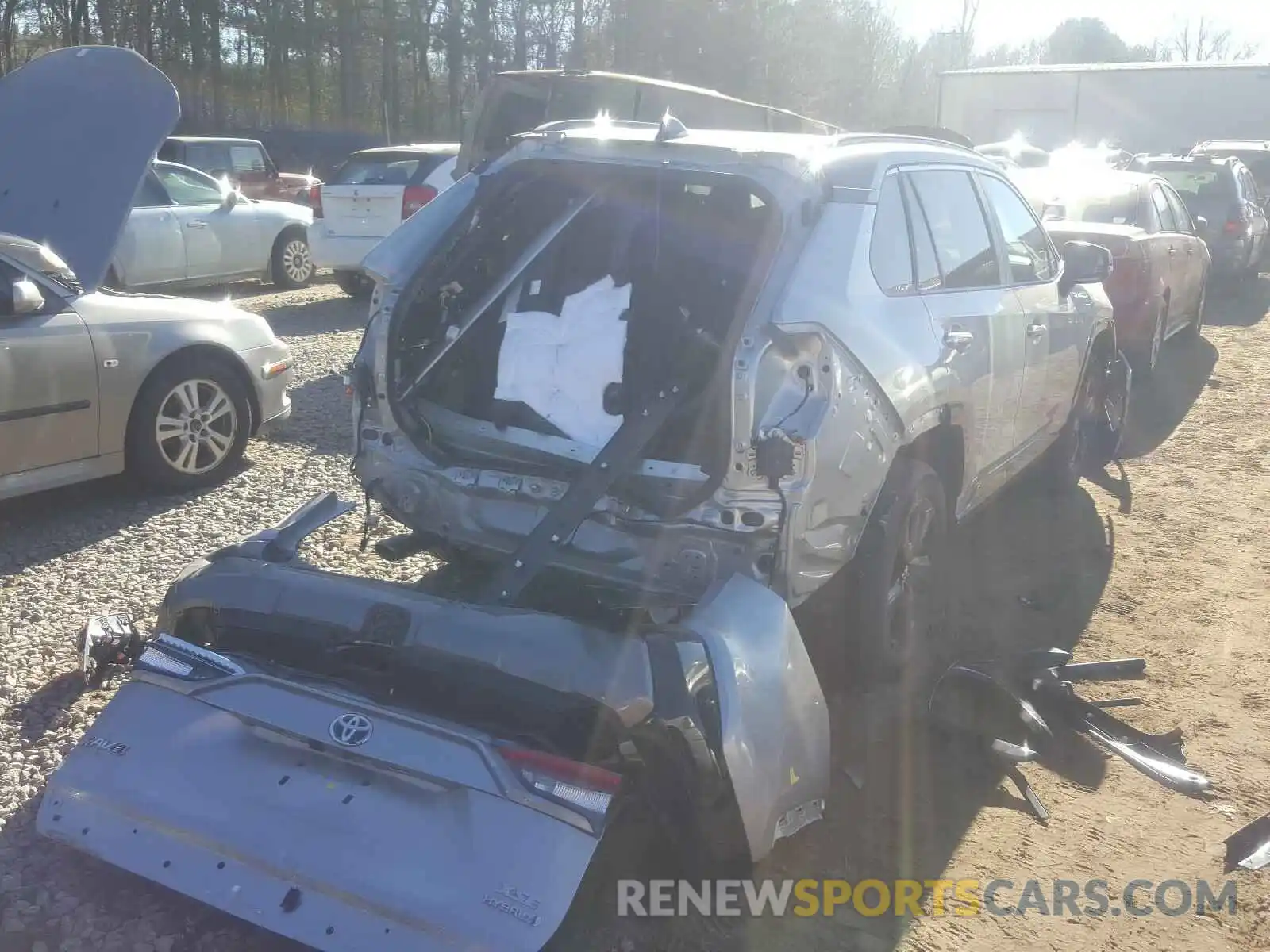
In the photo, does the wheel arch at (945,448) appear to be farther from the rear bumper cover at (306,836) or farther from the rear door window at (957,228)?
the rear bumper cover at (306,836)

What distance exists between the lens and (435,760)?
8.97ft

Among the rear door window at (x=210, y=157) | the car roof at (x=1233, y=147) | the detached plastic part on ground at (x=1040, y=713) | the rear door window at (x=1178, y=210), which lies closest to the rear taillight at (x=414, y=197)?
the rear door window at (x=1178, y=210)

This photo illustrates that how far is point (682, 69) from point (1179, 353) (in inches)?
979

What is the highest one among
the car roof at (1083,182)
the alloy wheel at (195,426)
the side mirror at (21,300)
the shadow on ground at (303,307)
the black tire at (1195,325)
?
the car roof at (1083,182)

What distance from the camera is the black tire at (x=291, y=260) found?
1325 centimetres

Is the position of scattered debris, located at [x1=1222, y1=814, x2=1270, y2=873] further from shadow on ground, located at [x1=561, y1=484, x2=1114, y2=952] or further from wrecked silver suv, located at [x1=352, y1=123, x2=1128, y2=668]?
wrecked silver suv, located at [x1=352, y1=123, x2=1128, y2=668]

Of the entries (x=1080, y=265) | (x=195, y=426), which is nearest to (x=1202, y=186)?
(x=1080, y=265)

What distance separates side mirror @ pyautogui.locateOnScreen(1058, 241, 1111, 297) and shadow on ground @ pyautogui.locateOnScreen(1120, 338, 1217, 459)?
2.14 metres

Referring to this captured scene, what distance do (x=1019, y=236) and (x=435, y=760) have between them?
151 inches

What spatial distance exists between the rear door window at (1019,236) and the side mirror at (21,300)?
4.23 metres

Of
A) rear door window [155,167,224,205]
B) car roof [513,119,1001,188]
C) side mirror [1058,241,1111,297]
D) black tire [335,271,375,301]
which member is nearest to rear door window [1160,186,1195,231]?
side mirror [1058,241,1111,297]

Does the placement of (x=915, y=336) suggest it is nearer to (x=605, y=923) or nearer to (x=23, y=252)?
(x=605, y=923)

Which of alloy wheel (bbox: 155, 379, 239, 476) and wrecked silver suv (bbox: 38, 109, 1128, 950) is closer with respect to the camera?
wrecked silver suv (bbox: 38, 109, 1128, 950)

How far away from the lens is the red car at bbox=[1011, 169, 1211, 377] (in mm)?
8078
